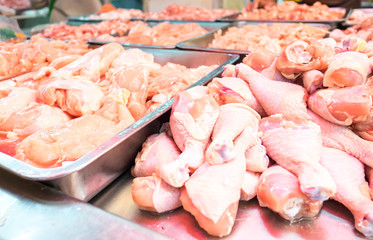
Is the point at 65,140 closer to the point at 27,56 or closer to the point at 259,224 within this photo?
the point at 259,224

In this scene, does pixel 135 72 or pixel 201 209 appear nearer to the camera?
pixel 201 209

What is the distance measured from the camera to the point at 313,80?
1.20 m

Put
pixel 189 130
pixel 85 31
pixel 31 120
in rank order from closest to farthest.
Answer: pixel 189 130, pixel 31 120, pixel 85 31

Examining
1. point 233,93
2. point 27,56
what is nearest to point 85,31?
point 27,56

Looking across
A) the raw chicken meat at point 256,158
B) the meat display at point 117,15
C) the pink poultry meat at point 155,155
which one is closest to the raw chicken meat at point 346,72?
the raw chicken meat at point 256,158

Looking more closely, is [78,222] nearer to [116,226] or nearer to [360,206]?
[116,226]

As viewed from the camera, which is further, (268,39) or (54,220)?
(268,39)

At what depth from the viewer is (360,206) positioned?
36.9 inches

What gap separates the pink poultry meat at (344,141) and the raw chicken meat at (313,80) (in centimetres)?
11

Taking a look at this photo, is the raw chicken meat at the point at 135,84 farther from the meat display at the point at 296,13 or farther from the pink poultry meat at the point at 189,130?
the meat display at the point at 296,13

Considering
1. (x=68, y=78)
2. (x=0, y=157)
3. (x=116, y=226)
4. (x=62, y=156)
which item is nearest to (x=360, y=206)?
(x=116, y=226)

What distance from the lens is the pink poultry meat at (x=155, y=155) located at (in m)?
1.17

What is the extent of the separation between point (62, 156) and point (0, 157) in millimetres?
226

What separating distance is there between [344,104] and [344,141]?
0.55 ft
